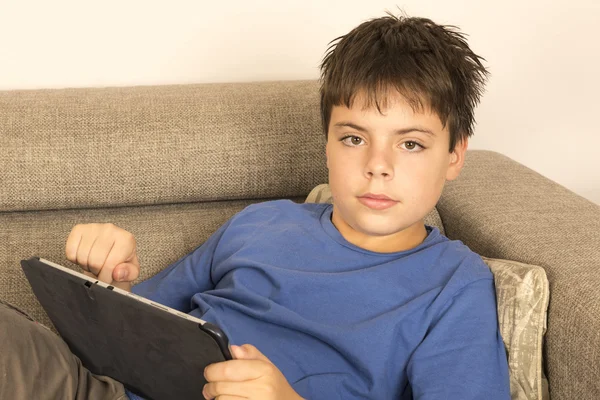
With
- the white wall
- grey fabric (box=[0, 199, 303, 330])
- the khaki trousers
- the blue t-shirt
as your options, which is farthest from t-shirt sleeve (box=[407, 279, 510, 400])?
the white wall

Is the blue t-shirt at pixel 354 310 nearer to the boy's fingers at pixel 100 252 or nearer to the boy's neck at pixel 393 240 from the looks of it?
the boy's neck at pixel 393 240

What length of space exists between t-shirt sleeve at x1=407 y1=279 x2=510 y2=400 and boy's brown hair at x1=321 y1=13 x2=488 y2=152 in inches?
11.2

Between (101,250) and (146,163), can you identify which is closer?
(101,250)

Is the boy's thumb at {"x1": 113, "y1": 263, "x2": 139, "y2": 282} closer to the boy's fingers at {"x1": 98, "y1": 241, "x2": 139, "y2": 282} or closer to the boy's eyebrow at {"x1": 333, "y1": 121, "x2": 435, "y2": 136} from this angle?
the boy's fingers at {"x1": 98, "y1": 241, "x2": 139, "y2": 282}

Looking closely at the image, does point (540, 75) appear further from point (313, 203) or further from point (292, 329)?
Result: point (292, 329)

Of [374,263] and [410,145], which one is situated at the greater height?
[410,145]

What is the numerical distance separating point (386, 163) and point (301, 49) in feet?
2.73

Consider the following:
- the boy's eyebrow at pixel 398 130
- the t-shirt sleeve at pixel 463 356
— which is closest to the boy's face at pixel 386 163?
the boy's eyebrow at pixel 398 130

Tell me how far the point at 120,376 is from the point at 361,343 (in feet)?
1.15

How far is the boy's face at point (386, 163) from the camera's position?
1222 millimetres

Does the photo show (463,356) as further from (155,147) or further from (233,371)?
(155,147)

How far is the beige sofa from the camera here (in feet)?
5.18

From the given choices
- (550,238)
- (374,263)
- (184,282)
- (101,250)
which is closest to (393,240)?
(374,263)

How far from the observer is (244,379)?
0.95m
